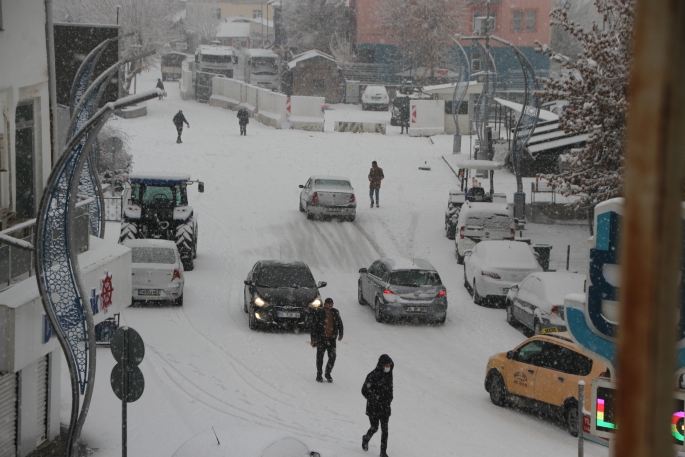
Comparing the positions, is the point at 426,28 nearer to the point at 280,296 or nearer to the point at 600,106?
the point at 600,106

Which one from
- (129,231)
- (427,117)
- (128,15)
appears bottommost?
(129,231)

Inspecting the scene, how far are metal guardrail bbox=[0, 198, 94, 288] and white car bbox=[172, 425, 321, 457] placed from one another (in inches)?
141

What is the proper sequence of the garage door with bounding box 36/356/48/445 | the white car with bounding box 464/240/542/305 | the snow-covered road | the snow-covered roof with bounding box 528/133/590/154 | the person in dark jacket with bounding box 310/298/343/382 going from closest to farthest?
the garage door with bounding box 36/356/48/445, the snow-covered road, the person in dark jacket with bounding box 310/298/343/382, the white car with bounding box 464/240/542/305, the snow-covered roof with bounding box 528/133/590/154

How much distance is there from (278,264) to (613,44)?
9.42 m

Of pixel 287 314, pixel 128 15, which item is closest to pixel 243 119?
pixel 128 15

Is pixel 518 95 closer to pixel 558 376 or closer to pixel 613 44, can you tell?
pixel 613 44

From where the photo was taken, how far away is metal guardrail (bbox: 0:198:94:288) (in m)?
10.6

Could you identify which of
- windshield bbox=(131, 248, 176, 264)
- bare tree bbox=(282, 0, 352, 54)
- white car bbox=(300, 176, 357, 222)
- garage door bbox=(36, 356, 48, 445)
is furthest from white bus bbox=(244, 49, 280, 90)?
garage door bbox=(36, 356, 48, 445)

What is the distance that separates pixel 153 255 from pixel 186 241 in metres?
3.37

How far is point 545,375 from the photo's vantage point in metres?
14.0

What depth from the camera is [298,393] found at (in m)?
15.1

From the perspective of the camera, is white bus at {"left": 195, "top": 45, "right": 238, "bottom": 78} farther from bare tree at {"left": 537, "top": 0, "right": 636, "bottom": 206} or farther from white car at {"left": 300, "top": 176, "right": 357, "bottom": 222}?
bare tree at {"left": 537, "top": 0, "right": 636, "bottom": 206}

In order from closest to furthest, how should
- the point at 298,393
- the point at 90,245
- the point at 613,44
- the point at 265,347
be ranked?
the point at 90,245 < the point at 298,393 < the point at 265,347 < the point at 613,44

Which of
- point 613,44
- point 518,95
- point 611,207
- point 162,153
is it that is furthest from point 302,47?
point 611,207
